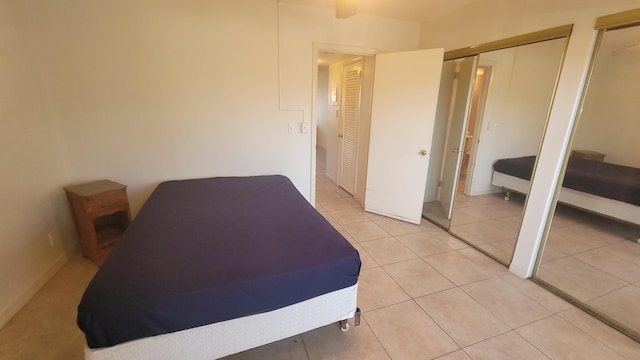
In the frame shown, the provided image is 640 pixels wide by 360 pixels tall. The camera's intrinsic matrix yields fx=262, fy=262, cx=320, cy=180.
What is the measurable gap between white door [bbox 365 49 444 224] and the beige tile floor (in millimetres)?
999

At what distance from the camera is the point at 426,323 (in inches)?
72.6

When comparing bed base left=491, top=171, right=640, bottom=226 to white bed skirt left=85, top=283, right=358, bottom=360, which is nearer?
white bed skirt left=85, top=283, right=358, bottom=360

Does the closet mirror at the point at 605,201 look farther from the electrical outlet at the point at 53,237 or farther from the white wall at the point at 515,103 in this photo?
the electrical outlet at the point at 53,237

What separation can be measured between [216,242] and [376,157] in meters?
2.42

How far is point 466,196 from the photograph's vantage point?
3.45m

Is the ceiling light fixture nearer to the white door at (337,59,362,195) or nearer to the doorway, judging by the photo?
the doorway

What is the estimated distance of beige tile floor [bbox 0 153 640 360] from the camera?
162 cm

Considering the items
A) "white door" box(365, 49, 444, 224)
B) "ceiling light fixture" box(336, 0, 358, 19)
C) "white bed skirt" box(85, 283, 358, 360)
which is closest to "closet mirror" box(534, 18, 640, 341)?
"white door" box(365, 49, 444, 224)

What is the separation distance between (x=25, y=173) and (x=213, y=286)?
6.57 ft

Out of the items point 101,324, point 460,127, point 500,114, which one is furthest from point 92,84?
point 500,114

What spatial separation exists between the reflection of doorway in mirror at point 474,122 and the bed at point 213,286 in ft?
7.66

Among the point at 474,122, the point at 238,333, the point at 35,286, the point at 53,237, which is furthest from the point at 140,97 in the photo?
the point at 474,122

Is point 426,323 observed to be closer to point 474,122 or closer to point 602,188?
point 602,188

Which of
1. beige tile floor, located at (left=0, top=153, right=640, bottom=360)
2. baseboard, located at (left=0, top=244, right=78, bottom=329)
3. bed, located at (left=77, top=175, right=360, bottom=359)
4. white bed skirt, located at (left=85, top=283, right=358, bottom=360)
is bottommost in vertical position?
beige tile floor, located at (left=0, top=153, right=640, bottom=360)
